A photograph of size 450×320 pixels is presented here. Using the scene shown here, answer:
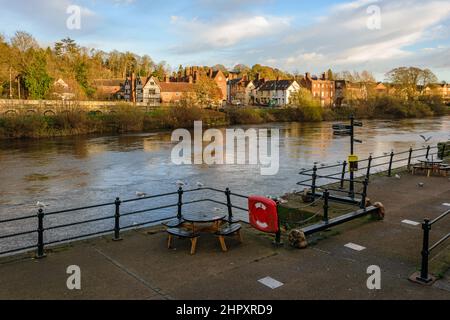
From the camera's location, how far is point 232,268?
6742 mm

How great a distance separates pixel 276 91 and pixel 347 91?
64.9ft

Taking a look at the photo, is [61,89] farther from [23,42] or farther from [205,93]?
[205,93]

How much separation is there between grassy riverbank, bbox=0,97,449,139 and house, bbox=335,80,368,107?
57.2 feet

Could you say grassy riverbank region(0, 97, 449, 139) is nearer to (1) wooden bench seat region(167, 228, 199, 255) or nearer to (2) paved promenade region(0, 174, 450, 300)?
(2) paved promenade region(0, 174, 450, 300)

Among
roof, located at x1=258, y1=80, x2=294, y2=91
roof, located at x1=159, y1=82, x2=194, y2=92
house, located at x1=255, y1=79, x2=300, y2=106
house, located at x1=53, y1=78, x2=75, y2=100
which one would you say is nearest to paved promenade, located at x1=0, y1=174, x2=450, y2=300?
house, located at x1=53, y1=78, x2=75, y2=100

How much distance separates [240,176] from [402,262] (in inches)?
621

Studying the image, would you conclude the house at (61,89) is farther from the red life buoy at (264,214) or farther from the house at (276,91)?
the red life buoy at (264,214)

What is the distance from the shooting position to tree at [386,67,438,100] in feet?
344

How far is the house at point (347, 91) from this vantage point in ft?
368

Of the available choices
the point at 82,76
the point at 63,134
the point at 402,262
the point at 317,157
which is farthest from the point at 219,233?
the point at 82,76

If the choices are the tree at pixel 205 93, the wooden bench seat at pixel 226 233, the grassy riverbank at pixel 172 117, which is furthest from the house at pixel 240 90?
the wooden bench seat at pixel 226 233

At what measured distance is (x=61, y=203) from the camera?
17.1 m

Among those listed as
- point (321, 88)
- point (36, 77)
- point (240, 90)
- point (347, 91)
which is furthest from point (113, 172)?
point (321, 88)

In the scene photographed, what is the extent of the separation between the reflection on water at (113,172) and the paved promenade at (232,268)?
29.5 ft
